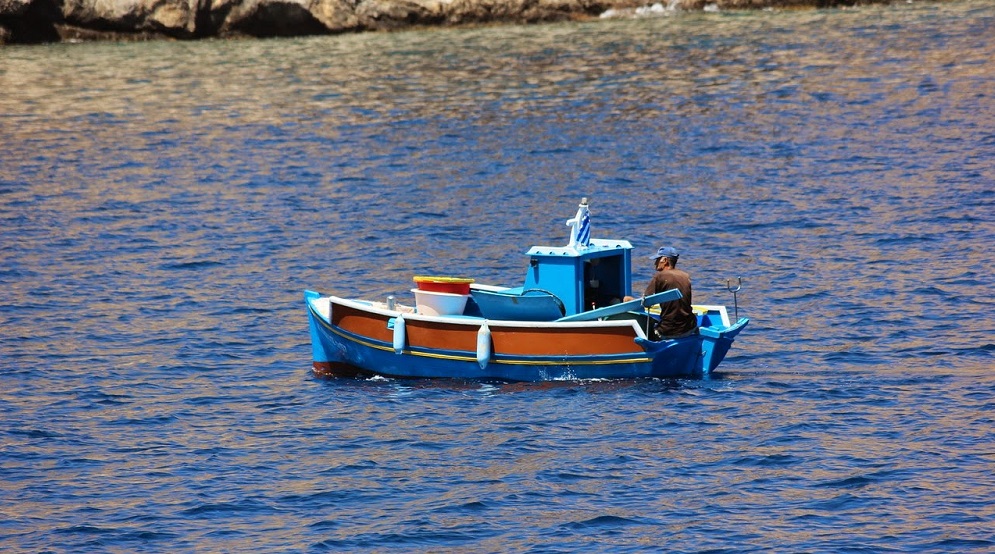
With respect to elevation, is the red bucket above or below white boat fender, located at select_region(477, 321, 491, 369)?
above

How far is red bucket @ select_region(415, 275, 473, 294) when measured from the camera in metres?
20.8

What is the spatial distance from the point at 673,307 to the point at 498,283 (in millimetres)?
6639

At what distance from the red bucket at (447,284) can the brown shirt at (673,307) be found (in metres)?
2.82

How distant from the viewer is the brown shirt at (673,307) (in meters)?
19.6

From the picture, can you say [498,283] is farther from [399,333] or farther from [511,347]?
[511,347]

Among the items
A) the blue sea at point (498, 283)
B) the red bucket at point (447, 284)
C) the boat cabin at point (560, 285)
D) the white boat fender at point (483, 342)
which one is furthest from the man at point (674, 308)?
the red bucket at point (447, 284)

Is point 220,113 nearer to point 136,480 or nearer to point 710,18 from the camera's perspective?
point 710,18

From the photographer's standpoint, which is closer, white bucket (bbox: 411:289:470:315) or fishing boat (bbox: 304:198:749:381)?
fishing boat (bbox: 304:198:749:381)

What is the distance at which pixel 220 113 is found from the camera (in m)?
47.2

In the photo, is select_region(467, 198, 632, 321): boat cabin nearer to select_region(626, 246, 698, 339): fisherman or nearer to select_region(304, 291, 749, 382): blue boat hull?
select_region(304, 291, 749, 382): blue boat hull

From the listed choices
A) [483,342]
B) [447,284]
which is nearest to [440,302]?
[447,284]

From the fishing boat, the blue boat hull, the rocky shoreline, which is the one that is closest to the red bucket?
the fishing boat

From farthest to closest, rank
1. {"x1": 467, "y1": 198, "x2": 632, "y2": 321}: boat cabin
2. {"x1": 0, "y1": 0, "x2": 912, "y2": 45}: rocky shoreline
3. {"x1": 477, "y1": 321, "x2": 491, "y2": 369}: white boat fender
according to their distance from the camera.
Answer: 1. {"x1": 0, "y1": 0, "x2": 912, "y2": 45}: rocky shoreline
2. {"x1": 467, "y1": 198, "x2": 632, "y2": 321}: boat cabin
3. {"x1": 477, "y1": 321, "x2": 491, "y2": 369}: white boat fender

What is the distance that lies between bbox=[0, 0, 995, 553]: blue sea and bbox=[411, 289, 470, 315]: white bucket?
1.15 m
